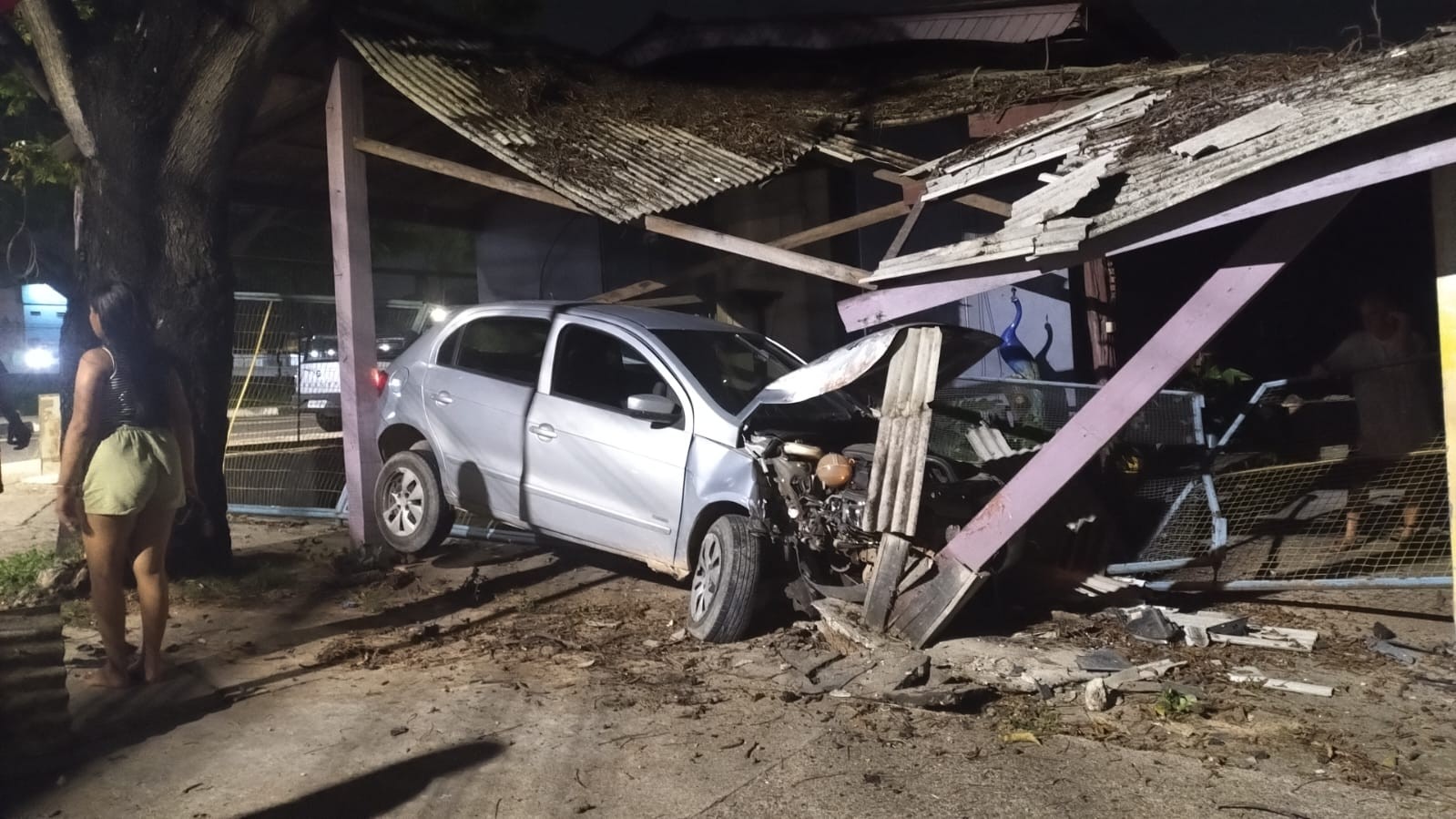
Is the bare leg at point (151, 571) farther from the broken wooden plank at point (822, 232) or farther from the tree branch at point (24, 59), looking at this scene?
the broken wooden plank at point (822, 232)

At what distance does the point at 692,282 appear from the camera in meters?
11.6

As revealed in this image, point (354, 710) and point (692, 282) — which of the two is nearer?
point (354, 710)

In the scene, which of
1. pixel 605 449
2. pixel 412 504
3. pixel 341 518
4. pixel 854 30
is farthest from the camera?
pixel 854 30

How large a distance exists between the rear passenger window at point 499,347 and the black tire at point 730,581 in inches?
82.1

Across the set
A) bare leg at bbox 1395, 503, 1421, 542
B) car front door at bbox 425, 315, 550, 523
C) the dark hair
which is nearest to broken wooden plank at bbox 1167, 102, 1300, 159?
bare leg at bbox 1395, 503, 1421, 542

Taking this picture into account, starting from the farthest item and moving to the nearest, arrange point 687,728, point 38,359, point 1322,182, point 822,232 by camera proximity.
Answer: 1. point 38,359
2. point 822,232
3. point 687,728
4. point 1322,182

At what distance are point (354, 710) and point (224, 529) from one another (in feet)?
10.2

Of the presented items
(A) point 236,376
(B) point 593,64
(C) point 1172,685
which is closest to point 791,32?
(B) point 593,64

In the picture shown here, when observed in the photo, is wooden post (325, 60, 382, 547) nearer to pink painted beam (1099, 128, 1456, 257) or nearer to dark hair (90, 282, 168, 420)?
dark hair (90, 282, 168, 420)

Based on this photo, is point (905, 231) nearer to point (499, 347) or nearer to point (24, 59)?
point (499, 347)

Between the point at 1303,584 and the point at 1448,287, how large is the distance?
192cm

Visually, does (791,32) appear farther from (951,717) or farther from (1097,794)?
(1097,794)

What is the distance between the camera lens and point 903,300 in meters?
5.66

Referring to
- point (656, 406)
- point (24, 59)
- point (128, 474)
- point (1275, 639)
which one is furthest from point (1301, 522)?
point (24, 59)
